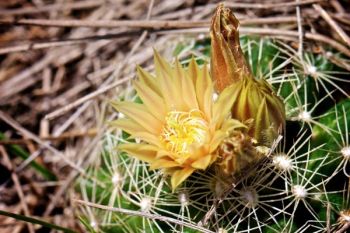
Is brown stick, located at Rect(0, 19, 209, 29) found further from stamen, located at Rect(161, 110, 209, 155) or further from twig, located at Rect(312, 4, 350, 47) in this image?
Result: stamen, located at Rect(161, 110, 209, 155)

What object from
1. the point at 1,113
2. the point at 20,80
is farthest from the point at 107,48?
the point at 1,113

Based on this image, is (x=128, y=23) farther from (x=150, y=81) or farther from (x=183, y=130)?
(x=183, y=130)

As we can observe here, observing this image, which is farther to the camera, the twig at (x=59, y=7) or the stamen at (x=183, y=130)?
the twig at (x=59, y=7)

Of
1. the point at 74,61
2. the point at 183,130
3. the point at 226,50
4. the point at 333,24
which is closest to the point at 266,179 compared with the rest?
A: the point at 183,130

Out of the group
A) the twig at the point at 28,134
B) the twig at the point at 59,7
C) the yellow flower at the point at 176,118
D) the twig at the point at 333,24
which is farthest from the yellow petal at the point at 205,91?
the twig at the point at 59,7

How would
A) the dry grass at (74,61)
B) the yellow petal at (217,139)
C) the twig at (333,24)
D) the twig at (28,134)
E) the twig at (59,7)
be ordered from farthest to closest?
1. the twig at (59,7)
2. the twig at (28,134)
3. the dry grass at (74,61)
4. the twig at (333,24)
5. the yellow petal at (217,139)

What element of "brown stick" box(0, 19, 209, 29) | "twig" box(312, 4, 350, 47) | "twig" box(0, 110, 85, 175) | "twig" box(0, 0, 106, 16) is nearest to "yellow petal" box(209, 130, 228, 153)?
"twig" box(312, 4, 350, 47)

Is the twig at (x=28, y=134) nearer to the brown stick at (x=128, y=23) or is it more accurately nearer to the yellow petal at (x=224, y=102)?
the brown stick at (x=128, y=23)
